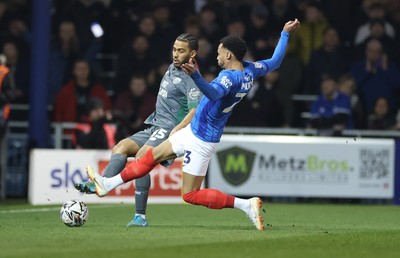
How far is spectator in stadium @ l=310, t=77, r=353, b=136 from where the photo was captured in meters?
19.3

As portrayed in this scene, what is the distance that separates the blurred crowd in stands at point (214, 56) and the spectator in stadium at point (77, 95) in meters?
0.02

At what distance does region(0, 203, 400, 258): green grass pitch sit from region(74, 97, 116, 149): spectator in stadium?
2574mm

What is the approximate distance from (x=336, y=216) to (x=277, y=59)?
13.1 feet

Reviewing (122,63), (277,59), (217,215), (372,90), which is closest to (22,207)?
(217,215)

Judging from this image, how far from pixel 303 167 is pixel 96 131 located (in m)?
3.52

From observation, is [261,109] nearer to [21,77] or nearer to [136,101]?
[136,101]

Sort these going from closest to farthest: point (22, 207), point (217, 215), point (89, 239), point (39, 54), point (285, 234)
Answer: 1. point (89, 239)
2. point (285, 234)
3. point (217, 215)
4. point (22, 207)
5. point (39, 54)

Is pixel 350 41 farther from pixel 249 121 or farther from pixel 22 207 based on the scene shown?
pixel 22 207

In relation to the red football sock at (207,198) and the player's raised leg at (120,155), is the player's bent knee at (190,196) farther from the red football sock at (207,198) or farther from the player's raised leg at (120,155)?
the player's raised leg at (120,155)

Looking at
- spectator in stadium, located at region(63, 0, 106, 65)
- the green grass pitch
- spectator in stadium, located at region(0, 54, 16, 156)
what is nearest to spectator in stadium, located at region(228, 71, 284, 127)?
spectator in stadium, located at region(63, 0, 106, 65)

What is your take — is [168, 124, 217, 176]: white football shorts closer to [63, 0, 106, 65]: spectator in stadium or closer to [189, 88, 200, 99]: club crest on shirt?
[189, 88, 200, 99]: club crest on shirt

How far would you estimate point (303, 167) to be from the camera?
61.4ft

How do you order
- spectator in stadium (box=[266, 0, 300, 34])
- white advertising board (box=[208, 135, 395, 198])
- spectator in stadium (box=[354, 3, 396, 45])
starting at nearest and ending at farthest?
white advertising board (box=[208, 135, 395, 198]) → spectator in stadium (box=[354, 3, 396, 45]) → spectator in stadium (box=[266, 0, 300, 34])

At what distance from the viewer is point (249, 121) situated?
776 inches
